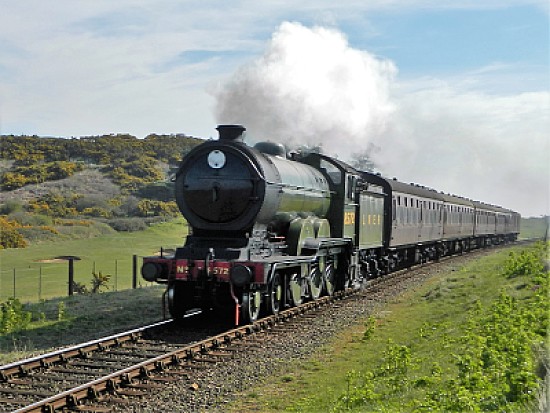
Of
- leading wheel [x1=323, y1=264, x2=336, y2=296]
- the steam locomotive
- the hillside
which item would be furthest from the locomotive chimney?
the hillside

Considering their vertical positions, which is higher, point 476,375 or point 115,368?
point 476,375

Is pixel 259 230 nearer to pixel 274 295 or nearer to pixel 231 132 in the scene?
pixel 274 295

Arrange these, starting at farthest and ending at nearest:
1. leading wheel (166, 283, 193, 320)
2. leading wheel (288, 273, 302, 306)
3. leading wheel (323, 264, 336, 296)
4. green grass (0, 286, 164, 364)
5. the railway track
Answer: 1. leading wheel (323, 264, 336, 296)
2. leading wheel (288, 273, 302, 306)
3. leading wheel (166, 283, 193, 320)
4. green grass (0, 286, 164, 364)
5. the railway track

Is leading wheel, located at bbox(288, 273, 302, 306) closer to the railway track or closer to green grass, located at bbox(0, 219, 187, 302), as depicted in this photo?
the railway track

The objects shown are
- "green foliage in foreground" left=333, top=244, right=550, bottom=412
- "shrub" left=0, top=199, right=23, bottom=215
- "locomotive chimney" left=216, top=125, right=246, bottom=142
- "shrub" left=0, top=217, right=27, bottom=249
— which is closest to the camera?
"green foliage in foreground" left=333, top=244, right=550, bottom=412

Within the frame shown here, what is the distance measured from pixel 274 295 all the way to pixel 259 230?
135 centimetres

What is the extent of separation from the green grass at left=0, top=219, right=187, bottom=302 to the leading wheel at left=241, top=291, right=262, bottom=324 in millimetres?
8603

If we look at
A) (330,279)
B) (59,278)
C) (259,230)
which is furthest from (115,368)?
(59,278)

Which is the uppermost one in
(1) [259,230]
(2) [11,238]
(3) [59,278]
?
(1) [259,230]

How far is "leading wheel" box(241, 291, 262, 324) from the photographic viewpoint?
11.7 m

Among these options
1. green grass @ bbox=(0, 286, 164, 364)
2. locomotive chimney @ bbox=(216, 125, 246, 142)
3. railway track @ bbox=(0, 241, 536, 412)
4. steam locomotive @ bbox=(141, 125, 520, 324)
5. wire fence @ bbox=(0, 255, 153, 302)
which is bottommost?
wire fence @ bbox=(0, 255, 153, 302)

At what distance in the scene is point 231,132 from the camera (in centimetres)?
1289

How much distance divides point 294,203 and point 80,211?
1464 inches

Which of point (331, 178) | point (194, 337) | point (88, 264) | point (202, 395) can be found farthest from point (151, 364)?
point (88, 264)
